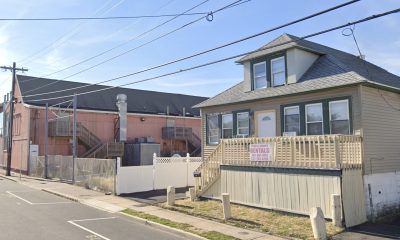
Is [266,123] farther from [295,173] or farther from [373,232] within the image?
[373,232]

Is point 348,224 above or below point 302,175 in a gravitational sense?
below

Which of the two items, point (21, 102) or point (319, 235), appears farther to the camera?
point (21, 102)

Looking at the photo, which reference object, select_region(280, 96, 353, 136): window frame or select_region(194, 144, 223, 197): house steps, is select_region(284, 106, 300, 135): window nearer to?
select_region(280, 96, 353, 136): window frame

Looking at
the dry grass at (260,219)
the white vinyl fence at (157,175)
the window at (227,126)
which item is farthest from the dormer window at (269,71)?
the white vinyl fence at (157,175)

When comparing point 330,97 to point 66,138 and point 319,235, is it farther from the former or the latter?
point 66,138

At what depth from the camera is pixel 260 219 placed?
13469mm

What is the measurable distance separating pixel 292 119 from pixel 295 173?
13.9 feet

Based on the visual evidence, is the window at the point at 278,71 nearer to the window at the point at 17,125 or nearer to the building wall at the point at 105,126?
the building wall at the point at 105,126

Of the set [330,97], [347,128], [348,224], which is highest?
[330,97]

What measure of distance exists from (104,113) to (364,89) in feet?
99.1

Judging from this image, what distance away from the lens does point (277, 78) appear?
1884 centimetres

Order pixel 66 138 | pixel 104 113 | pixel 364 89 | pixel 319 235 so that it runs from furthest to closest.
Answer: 1. pixel 104 113
2. pixel 66 138
3. pixel 364 89
4. pixel 319 235

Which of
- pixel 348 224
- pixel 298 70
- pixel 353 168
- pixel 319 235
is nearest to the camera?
pixel 319 235

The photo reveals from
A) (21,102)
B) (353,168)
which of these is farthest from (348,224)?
(21,102)
